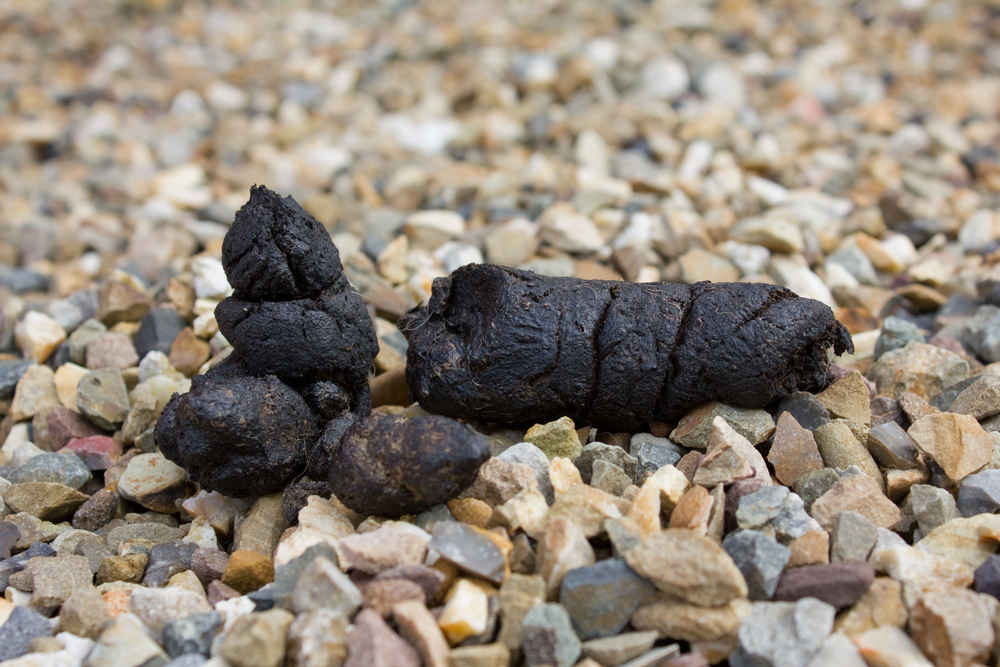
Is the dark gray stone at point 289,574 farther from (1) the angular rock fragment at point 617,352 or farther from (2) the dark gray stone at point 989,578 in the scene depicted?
(2) the dark gray stone at point 989,578

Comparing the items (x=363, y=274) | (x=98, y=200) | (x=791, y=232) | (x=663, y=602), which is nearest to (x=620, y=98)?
(x=791, y=232)

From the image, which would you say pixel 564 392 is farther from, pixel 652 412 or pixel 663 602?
pixel 663 602

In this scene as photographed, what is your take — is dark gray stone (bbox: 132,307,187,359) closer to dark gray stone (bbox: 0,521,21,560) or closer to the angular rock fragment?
dark gray stone (bbox: 0,521,21,560)

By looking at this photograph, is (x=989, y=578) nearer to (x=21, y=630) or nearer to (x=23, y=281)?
(x=21, y=630)

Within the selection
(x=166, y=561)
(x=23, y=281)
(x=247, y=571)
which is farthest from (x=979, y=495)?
(x=23, y=281)

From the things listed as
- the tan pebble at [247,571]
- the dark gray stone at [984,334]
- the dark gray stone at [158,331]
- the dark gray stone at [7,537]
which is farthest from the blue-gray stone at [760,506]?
the dark gray stone at [158,331]

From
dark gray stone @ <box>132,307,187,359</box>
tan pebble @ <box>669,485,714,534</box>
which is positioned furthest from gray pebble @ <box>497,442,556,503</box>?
dark gray stone @ <box>132,307,187,359</box>
